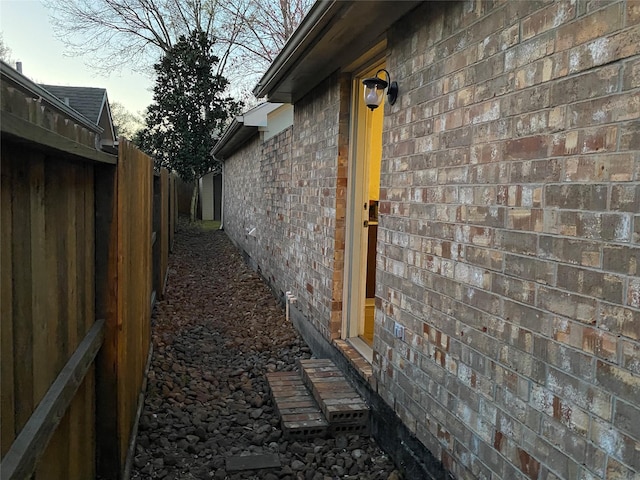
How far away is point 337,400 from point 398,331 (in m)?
0.83

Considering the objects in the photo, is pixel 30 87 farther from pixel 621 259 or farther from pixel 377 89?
pixel 621 259

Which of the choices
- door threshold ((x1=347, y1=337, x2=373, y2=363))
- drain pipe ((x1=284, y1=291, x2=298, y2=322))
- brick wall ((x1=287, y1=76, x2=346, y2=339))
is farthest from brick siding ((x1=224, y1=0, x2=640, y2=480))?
drain pipe ((x1=284, y1=291, x2=298, y2=322))

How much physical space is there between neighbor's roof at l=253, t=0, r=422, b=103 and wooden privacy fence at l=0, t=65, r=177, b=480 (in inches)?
61.0

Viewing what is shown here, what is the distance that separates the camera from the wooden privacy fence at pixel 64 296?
4.42 ft

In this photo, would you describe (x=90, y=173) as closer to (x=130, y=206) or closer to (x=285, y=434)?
(x=130, y=206)

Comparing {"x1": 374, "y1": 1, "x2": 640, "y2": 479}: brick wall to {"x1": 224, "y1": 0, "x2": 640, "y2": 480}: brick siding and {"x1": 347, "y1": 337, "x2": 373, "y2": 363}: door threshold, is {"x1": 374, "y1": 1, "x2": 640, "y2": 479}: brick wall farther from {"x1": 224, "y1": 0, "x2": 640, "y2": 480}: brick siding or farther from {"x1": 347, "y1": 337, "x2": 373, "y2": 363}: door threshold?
{"x1": 347, "y1": 337, "x2": 373, "y2": 363}: door threshold

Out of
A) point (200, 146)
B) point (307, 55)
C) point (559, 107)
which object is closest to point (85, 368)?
point (559, 107)

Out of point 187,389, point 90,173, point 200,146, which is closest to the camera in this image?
point 90,173

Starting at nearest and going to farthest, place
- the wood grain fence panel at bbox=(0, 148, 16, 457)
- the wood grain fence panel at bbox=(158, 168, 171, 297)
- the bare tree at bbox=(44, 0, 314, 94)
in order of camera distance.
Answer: the wood grain fence panel at bbox=(0, 148, 16, 457), the wood grain fence panel at bbox=(158, 168, 171, 297), the bare tree at bbox=(44, 0, 314, 94)

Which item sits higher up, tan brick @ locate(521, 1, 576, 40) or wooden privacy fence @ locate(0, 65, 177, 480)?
tan brick @ locate(521, 1, 576, 40)

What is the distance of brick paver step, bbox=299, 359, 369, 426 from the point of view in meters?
3.56

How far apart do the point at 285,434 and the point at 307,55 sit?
2984 millimetres

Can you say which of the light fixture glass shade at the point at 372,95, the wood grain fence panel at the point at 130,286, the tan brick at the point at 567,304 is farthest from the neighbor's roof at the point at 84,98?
the tan brick at the point at 567,304

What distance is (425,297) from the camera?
2.90m
